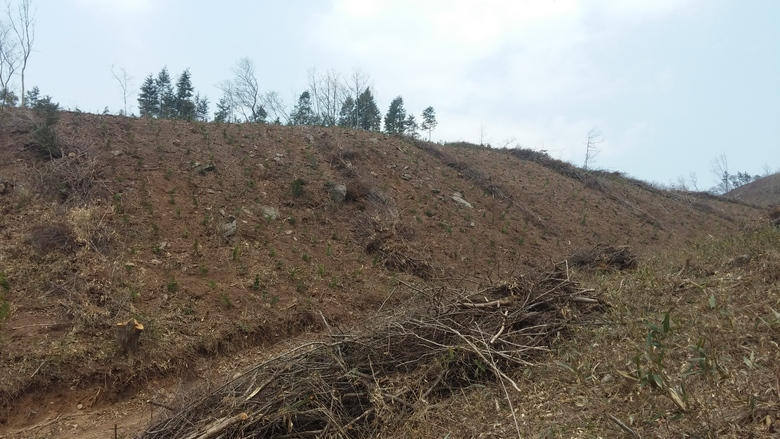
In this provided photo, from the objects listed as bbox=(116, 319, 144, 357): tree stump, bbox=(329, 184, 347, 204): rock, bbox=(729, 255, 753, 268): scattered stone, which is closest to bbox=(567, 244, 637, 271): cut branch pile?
bbox=(729, 255, 753, 268): scattered stone

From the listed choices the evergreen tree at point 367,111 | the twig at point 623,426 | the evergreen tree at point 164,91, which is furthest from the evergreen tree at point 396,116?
the twig at point 623,426

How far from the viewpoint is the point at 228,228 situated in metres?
9.03

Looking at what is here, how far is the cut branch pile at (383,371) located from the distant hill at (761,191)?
4307cm

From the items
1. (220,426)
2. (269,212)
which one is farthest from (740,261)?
(269,212)

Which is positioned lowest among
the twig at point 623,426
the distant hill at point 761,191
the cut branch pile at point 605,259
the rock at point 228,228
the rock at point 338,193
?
the twig at point 623,426

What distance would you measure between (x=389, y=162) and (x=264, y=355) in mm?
10005

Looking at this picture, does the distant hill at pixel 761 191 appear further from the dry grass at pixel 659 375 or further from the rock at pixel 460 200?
the dry grass at pixel 659 375

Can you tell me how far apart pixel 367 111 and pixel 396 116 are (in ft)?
11.1

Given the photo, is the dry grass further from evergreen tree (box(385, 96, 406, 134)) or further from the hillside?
evergreen tree (box(385, 96, 406, 134))

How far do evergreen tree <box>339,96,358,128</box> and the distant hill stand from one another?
31871 millimetres

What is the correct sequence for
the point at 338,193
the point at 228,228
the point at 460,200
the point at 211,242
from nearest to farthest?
the point at 211,242 < the point at 228,228 < the point at 338,193 < the point at 460,200

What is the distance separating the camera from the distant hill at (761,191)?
38812mm

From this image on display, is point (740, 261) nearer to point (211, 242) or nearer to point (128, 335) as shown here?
point (128, 335)

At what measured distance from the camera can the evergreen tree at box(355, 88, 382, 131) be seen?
33.1 metres
